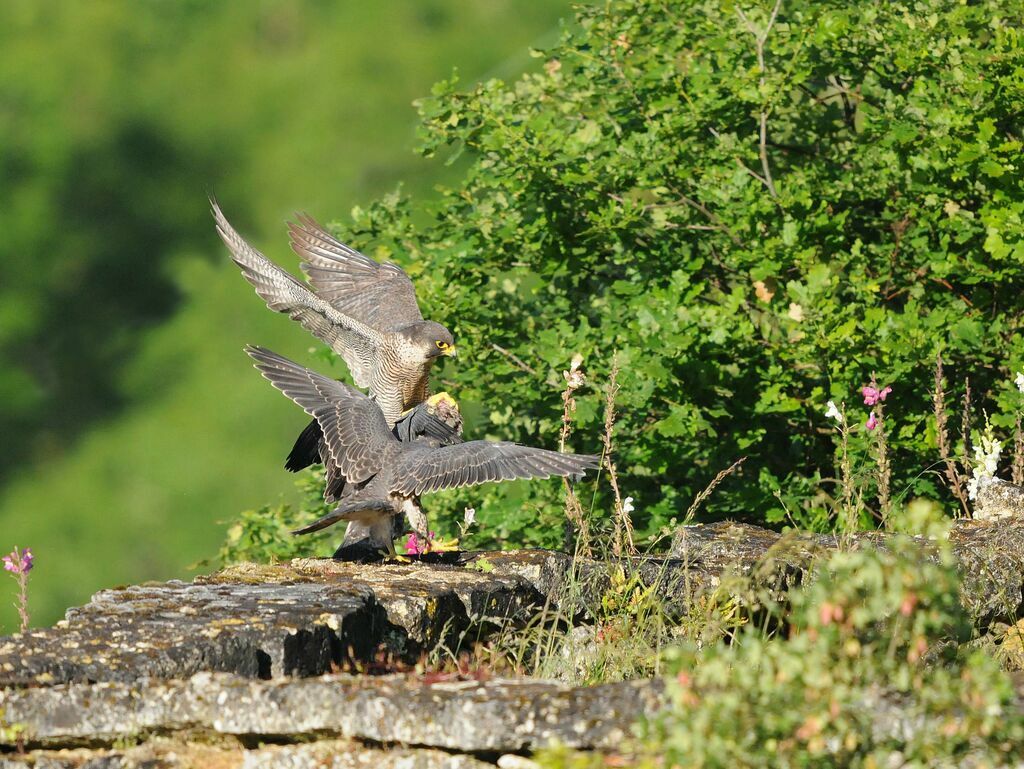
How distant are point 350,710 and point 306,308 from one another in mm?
3765

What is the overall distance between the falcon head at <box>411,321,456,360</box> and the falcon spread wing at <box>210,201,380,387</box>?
27cm

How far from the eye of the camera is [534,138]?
22.4ft

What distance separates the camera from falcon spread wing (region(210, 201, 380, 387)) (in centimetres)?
600

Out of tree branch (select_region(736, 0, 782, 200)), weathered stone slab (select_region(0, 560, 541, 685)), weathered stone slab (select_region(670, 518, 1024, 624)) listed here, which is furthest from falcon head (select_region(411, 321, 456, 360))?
weathered stone slab (select_region(0, 560, 541, 685))

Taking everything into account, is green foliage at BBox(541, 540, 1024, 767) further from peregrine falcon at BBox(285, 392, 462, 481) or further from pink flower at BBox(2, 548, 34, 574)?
peregrine falcon at BBox(285, 392, 462, 481)

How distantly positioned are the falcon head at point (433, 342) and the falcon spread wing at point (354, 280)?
1.04 ft

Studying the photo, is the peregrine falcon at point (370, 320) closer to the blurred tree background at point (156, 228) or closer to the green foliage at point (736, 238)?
the green foliage at point (736, 238)

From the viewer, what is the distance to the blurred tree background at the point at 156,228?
10.0 m

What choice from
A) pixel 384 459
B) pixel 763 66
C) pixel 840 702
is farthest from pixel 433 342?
pixel 840 702

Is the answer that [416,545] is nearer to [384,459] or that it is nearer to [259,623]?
[384,459]

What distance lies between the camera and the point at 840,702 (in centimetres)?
209

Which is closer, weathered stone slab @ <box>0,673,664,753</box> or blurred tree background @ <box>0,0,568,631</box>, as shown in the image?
weathered stone slab @ <box>0,673,664,753</box>

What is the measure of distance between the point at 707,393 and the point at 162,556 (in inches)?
206

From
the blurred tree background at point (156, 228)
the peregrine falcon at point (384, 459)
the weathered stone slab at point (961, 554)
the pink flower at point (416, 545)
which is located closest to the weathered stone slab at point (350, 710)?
the weathered stone slab at point (961, 554)
